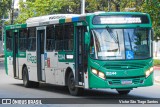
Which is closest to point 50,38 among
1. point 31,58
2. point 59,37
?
point 59,37

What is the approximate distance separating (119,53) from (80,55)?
166cm

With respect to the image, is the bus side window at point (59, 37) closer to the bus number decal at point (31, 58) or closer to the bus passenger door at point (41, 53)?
the bus passenger door at point (41, 53)

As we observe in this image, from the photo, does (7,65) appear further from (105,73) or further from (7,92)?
(105,73)

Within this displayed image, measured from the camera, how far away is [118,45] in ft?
57.2

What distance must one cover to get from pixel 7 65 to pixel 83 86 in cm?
935

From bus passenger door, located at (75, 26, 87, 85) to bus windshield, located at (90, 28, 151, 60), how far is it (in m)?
0.73

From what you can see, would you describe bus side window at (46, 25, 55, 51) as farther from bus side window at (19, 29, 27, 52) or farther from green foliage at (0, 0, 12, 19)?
green foliage at (0, 0, 12, 19)

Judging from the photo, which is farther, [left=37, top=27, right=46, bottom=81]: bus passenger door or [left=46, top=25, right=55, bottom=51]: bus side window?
[left=37, top=27, right=46, bottom=81]: bus passenger door

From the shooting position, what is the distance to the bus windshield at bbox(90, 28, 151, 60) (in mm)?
17406

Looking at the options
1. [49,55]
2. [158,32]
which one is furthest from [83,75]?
[158,32]

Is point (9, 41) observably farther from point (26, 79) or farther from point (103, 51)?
point (103, 51)

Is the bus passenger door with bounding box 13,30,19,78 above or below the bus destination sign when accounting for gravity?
below

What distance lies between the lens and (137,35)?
17875 millimetres

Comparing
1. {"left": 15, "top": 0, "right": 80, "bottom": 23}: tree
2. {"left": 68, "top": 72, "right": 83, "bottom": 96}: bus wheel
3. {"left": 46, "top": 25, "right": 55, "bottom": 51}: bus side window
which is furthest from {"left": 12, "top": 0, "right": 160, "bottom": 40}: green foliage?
{"left": 68, "top": 72, "right": 83, "bottom": 96}: bus wheel
